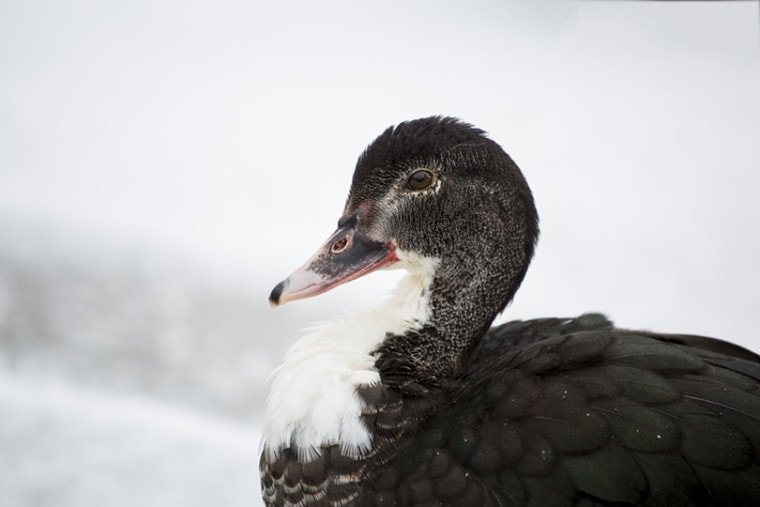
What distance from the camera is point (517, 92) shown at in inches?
195

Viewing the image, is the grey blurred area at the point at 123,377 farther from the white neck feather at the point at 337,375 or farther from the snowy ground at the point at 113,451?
the white neck feather at the point at 337,375

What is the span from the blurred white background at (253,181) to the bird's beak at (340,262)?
1.09m

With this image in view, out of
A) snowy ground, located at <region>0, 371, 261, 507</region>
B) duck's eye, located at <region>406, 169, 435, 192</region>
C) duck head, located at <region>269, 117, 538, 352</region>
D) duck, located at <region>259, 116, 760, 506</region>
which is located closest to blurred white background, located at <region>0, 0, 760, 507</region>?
snowy ground, located at <region>0, 371, 261, 507</region>

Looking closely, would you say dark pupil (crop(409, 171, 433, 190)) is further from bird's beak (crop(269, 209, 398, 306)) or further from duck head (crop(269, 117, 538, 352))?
bird's beak (crop(269, 209, 398, 306))

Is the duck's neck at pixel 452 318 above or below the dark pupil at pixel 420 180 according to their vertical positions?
below

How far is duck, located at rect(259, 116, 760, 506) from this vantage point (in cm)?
179

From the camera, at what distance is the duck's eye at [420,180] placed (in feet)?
7.38

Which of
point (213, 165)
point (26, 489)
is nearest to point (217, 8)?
point (213, 165)

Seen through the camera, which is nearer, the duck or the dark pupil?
the duck

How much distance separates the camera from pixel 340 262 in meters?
2.28

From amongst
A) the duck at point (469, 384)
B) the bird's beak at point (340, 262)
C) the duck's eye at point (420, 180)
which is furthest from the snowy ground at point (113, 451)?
the duck's eye at point (420, 180)

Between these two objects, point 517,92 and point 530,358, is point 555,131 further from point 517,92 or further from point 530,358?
point 530,358

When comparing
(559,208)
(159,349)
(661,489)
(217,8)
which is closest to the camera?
(661,489)

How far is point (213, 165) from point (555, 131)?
6.76ft
